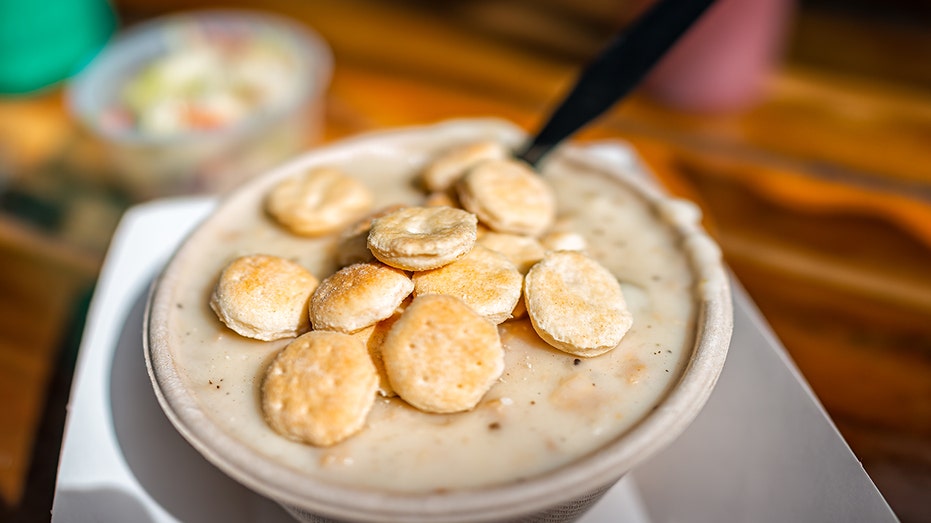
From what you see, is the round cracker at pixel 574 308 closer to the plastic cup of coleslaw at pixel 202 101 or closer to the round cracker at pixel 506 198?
the round cracker at pixel 506 198

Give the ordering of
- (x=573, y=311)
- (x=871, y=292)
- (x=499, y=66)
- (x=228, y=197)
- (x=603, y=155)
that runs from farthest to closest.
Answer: (x=499, y=66) < (x=603, y=155) < (x=871, y=292) < (x=228, y=197) < (x=573, y=311)

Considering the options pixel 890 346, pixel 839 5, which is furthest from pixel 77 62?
pixel 839 5

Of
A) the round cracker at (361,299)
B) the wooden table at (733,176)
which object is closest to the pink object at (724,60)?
the wooden table at (733,176)

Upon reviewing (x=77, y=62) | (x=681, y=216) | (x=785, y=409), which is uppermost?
(x=681, y=216)

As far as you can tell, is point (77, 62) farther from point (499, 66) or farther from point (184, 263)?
point (184, 263)

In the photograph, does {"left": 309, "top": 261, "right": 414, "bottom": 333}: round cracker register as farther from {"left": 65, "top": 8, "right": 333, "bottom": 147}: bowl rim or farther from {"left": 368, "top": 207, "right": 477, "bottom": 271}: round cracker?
{"left": 65, "top": 8, "right": 333, "bottom": 147}: bowl rim

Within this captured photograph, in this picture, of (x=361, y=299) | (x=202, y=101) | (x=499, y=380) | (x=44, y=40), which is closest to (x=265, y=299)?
(x=361, y=299)

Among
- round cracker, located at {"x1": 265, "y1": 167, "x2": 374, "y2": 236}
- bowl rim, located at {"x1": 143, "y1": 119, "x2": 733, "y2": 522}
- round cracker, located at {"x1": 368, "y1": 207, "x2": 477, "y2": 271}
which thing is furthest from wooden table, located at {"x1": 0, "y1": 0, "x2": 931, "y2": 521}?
round cracker, located at {"x1": 368, "y1": 207, "x2": 477, "y2": 271}
